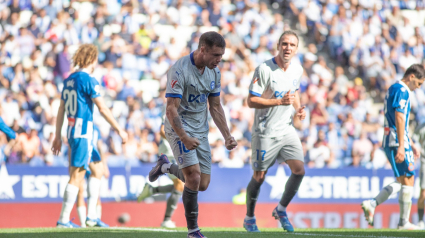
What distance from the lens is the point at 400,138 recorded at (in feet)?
27.8

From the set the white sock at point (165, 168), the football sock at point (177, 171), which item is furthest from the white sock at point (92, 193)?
the football sock at point (177, 171)

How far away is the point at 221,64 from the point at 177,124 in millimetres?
12411

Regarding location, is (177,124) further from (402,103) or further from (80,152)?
(402,103)

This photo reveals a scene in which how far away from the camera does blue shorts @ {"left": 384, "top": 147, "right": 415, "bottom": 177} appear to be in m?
8.82

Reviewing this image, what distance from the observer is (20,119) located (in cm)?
1434

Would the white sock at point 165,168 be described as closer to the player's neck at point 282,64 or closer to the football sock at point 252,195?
the football sock at point 252,195

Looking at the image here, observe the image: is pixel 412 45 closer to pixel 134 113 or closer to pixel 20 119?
pixel 134 113

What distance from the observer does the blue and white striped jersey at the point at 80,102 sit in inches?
317

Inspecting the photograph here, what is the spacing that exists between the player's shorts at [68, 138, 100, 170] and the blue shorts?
4435 mm

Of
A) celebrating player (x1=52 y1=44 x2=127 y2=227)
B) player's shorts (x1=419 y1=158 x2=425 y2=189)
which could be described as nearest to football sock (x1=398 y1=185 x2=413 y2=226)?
player's shorts (x1=419 y1=158 x2=425 y2=189)

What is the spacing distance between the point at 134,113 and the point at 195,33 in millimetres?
4222

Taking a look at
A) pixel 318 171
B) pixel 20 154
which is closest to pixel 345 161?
pixel 318 171

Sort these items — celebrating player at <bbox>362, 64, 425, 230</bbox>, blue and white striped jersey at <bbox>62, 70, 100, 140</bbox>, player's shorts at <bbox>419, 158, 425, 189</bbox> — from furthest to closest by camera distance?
player's shorts at <bbox>419, 158, 425, 189</bbox>
celebrating player at <bbox>362, 64, 425, 230</bbox>
blue and white striped jersey at <bbox>62, 70, 100, 140</bbox>

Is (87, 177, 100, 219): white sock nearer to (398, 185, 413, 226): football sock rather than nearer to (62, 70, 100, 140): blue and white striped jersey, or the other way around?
(62, 70, 100, 140): blue and white striped jersey
